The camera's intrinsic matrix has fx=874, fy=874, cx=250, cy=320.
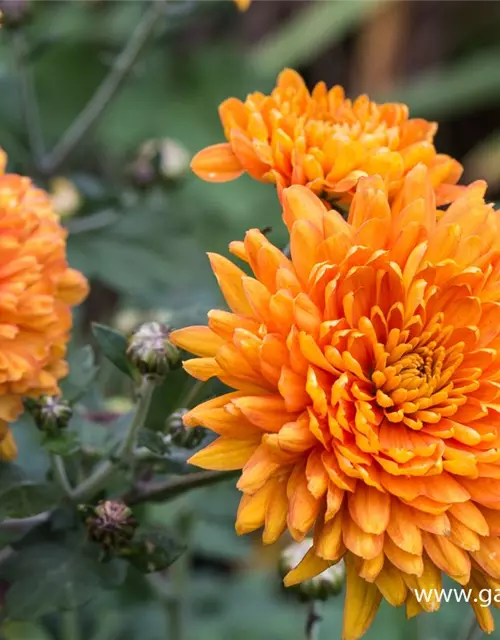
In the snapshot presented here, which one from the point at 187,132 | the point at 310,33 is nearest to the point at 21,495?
the point at 187,132

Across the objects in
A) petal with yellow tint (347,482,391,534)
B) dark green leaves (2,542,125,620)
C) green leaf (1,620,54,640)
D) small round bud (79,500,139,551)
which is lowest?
green leaf (1,620,54,640)

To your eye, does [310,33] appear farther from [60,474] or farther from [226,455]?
[226,455]

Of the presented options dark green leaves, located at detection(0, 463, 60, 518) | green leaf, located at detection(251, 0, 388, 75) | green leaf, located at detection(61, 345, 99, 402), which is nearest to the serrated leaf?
dark green leaves, located at detection(0, 463, 60, 518)

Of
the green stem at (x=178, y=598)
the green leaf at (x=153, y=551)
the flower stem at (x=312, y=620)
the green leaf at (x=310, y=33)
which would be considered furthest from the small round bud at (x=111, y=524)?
the green leaf at (x=310, y=33)

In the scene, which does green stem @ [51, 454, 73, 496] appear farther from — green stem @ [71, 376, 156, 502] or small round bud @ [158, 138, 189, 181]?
small round bud @ [158, 138, 189, 181]

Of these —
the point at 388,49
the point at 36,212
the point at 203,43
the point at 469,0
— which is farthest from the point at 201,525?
the point at 469,0
